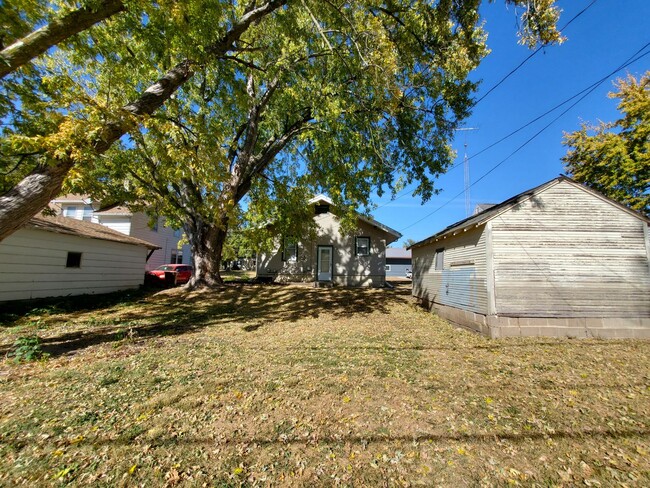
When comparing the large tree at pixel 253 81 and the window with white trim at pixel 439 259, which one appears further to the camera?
the window with white trim at pixel 439 259

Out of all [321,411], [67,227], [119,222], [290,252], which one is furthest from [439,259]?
[119,222]

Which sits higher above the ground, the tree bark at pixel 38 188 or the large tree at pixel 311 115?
the large tree at pixel 311 115

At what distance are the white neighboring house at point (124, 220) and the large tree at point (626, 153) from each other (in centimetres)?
2675

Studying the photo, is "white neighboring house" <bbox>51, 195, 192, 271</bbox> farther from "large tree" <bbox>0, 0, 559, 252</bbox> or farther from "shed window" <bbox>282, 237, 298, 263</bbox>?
"large tree" <bbox>0, 0, 559, 252</bbox>

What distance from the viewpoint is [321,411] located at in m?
3.53

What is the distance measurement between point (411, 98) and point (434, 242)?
571 cm

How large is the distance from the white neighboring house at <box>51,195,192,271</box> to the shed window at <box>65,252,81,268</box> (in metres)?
6.79

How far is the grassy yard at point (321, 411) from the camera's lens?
2.57m

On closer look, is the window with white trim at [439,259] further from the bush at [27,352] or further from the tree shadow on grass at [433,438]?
the bush at [27,352]

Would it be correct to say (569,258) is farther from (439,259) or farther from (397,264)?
(397,264)

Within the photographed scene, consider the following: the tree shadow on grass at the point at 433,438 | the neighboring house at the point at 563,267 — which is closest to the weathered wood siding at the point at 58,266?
the tree shadow on grass at the point at 433,438

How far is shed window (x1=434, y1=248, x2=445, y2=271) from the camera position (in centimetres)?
1056

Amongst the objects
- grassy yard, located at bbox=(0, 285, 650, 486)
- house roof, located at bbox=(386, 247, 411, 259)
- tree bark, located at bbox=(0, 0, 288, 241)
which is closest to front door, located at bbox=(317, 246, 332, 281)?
grassy yard, located at bbox=(0, 285, 650, 486)

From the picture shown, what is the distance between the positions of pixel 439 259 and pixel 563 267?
13.0 feet
